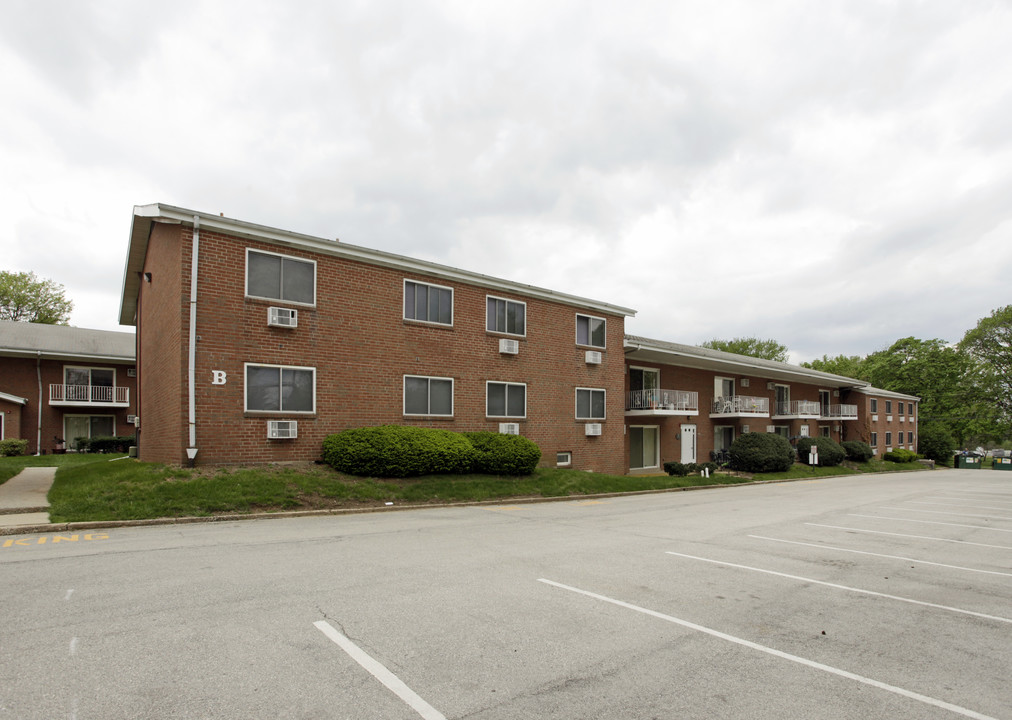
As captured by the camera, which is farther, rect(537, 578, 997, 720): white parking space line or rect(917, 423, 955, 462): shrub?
rect(917, 423, 955, 462): shrub

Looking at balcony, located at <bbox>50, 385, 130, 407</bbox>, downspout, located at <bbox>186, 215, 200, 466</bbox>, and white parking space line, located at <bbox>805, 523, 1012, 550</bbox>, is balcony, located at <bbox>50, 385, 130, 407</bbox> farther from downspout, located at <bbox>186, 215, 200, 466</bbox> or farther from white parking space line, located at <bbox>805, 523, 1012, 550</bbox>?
white parking space line, located at <bbox>805, 523, 1012, 550</bbox>

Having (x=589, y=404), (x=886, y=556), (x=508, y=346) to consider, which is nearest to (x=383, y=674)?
(x=886, y=556)

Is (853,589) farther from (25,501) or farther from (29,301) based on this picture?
(29,301)

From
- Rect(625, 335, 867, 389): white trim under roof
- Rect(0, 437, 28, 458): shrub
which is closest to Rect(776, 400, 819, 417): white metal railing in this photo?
Rect(625, 335, 867, 389): white trim under roof

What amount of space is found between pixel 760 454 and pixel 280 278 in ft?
79.1

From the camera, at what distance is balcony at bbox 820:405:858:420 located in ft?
142

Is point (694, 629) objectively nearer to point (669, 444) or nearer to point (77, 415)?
point (669, 444)

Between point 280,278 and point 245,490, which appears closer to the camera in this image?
point 245,490

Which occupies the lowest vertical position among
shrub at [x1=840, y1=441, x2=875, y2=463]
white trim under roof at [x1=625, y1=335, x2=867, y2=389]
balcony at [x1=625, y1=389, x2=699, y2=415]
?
shrub at [x1=840, y1=441, x2=875, y2=463]

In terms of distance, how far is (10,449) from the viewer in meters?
25.0

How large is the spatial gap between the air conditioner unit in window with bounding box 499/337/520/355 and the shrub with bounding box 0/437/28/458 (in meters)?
21.2

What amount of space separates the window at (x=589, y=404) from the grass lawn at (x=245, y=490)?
5.14 meters

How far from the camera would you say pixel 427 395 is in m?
18.6

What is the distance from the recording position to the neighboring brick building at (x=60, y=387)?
27766mm
